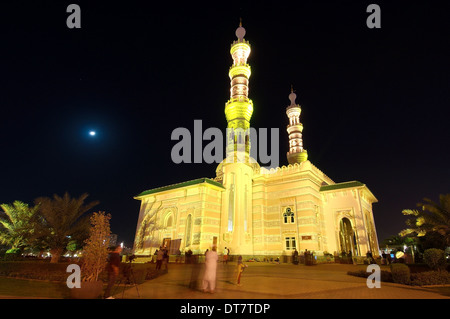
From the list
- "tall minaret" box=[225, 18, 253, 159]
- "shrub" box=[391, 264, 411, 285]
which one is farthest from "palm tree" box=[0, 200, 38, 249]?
"shrub" box=[391, 264, 411, 285]

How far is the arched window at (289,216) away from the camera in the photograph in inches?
1014

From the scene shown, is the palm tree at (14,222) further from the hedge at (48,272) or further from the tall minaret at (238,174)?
the tall minaret at (238,174)

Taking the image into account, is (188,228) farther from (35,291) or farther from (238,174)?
(35,291)

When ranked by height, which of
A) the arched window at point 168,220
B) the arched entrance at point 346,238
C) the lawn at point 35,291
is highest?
the arched window at point 168,220

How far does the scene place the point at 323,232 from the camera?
25578mm

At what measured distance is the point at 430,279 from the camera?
10.0m

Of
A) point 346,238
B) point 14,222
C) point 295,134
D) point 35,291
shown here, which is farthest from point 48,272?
point 295,134

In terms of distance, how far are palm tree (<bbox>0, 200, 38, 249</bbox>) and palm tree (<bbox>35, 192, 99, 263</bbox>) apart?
3112 mm

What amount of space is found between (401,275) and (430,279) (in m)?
1.10

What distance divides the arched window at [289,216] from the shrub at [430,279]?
50.4ft

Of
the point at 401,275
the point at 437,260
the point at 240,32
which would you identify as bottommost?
the point at 401,275

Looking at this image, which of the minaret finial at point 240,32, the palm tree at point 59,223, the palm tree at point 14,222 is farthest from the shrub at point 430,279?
the minaret finial at point 240,32

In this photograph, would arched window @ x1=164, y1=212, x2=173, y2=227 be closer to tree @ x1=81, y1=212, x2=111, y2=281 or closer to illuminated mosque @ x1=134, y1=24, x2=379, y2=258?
illuminated mosque @ x1=134, y1=24, x2=379, y2=258
